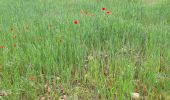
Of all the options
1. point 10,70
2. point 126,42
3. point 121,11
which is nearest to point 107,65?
point 126,42

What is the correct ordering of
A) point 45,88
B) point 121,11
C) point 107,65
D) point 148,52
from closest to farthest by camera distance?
1. point 45,88
2. point 107,65
3. point 148,52
4. point 121,11

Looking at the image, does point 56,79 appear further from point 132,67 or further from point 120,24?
point 120,24

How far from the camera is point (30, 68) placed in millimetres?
2584

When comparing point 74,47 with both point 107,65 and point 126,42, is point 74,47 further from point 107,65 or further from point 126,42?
point 126,42

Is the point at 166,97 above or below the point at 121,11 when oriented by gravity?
below

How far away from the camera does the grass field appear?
2.24 meters

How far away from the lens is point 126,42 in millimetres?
3318

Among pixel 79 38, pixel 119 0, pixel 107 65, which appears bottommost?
pixel 107 65

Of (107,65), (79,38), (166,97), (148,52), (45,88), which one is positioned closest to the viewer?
(166,97)

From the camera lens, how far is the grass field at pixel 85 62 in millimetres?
2238

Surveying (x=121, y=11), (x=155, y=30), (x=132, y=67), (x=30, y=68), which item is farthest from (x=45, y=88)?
(x=121, y=11)

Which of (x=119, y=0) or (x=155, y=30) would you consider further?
(x=119, y=0)

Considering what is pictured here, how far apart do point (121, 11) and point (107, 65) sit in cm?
297

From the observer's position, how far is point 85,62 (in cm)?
288
